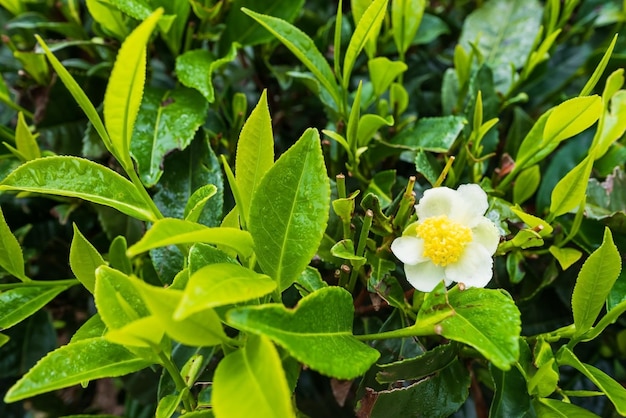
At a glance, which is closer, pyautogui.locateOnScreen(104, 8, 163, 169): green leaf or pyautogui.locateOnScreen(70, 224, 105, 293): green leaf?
pyautogui.locateOnScreen(104, 8, 163, 169): green leaf

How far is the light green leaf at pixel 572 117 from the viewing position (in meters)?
0.46

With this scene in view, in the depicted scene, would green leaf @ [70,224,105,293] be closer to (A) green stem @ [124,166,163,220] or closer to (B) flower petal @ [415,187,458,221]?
(A) green stem @ [124,166,163,220]

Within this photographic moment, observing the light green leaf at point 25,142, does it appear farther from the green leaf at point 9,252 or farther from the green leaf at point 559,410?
the green leaf at point 559,410

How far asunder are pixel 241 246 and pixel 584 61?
662 mm

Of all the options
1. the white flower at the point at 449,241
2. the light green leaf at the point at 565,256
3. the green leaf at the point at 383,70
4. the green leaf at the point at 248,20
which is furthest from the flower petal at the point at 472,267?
the green leaf at the point at 248,20

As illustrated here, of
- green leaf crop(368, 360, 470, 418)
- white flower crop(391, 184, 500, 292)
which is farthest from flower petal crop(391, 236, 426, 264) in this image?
green leaf crop(368, 360, 470, 418)

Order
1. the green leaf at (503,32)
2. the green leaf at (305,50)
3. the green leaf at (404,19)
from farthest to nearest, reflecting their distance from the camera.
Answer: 1. the green leaf at (503,32)
2. the green leaf at (404,19)
3. the green leaf at (305,50)

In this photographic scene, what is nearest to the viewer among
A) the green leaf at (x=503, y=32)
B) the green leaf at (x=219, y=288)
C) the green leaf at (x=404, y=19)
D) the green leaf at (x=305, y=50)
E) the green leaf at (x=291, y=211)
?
the green leaf at (x=219, y=288)

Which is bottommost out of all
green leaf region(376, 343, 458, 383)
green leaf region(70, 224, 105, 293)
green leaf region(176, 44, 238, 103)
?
green leaf region(376, 343, 458, 383)

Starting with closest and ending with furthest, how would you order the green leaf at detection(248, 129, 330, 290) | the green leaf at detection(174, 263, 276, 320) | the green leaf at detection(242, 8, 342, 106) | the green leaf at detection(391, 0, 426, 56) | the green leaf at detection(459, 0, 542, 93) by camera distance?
the green leaf at detection(174, 263, 276, 320), the green leaf at detection(248, 129, 330, 290), the green leaf at detection(242, 8, 342, 106), the green leaf at detection(391, 0, 426, 56), the green leaf at detection(459, 0, 542, 93)

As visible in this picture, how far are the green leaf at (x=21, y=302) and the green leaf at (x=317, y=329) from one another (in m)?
0.28

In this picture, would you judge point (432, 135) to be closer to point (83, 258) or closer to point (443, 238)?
point (443, 238)

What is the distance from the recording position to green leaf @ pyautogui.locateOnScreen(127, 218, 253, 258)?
12.6 inches

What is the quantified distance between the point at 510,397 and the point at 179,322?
11.6 inches
